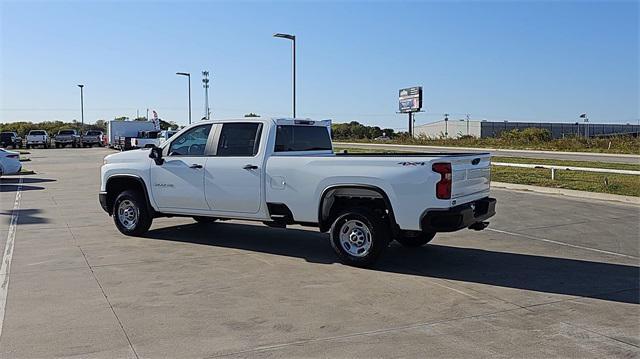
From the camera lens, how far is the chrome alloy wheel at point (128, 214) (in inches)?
389

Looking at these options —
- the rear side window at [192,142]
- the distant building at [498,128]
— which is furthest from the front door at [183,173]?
the distant building at [498,128]

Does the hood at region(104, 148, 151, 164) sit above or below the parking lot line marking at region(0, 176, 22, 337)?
above

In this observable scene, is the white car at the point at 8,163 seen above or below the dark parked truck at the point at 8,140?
below

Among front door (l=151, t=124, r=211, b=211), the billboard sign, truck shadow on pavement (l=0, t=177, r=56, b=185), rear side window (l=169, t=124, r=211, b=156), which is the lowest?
truck shadow on pavement (l=0, t=177, r=56, b=185)

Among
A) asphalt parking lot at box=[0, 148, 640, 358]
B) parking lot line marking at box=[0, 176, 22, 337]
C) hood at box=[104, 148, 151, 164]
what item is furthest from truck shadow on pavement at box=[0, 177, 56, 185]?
hood at box=[104, 148, 151, 164]

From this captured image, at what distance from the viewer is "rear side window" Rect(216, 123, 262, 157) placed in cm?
863

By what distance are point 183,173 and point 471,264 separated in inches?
174

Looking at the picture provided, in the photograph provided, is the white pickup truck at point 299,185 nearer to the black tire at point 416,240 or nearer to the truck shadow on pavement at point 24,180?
the black tire at point 416,240

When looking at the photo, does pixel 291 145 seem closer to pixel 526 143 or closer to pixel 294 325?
pixel 294 325

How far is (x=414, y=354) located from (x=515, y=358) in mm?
770

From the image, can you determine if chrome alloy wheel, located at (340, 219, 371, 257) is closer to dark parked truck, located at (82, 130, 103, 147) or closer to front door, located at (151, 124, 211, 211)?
front door, located at (151, 124, 211, 211)

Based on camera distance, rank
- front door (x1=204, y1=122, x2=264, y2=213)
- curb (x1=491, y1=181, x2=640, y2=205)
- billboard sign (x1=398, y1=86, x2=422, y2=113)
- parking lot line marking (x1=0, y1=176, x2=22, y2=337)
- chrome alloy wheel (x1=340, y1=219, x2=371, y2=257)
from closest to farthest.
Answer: parking lot line marking (x1=0, y1=176, x2=22, y2=337) → chrome alloy wheel (x1=340, y1=219, x2=371, y2=257) → front door (x1=204, y1=122, x2=264, y2=213) → curb (x1=491, y1=181, x2=640, y2=205) → billboard sign (x1=398, y1=86, x2=422, y2=113)

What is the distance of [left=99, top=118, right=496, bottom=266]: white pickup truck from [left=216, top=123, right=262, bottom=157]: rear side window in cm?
2

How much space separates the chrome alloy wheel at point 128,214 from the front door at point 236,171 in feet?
5.58
